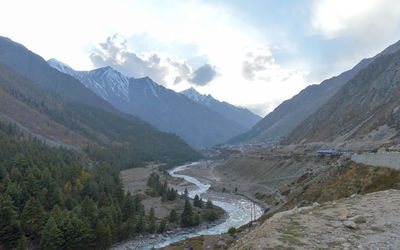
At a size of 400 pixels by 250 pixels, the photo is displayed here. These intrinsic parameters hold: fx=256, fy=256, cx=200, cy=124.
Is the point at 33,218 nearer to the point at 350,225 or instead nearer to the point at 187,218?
the point at 187,218

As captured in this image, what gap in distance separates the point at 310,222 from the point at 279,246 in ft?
22.5

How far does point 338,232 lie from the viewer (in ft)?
53.0

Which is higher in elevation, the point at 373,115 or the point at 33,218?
the point at 373,115

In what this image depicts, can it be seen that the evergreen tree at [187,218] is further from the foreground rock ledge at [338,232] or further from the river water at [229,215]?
the foreground rock ledge at [338,232]

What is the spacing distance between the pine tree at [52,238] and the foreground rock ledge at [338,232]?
1706 inches

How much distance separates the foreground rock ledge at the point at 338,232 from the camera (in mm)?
14062

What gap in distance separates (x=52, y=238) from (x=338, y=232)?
49.5m

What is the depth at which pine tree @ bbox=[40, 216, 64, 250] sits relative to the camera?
154 ft

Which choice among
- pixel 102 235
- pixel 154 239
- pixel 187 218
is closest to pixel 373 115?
pixel 187 218

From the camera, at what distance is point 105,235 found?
175 ft

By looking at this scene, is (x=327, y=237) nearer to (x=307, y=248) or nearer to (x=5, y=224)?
(x=307, y=248)

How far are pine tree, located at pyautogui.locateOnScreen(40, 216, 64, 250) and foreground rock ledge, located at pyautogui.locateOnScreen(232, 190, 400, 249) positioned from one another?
4334cm

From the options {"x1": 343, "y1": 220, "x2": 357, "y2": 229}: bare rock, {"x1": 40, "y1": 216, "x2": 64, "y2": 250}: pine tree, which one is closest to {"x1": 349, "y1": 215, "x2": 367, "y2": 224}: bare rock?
{"x1": 343, "y1": 220, "x2": 357, "y2": 229}: bare rock

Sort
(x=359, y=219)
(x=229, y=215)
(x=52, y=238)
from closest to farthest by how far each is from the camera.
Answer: (x=359, y=219) < (x=52, y=238) < (x=229, y=215)
